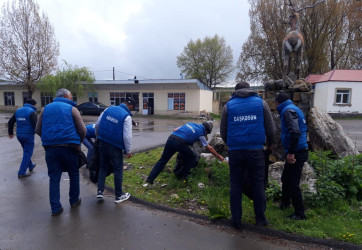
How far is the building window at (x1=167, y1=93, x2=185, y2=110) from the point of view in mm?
29609

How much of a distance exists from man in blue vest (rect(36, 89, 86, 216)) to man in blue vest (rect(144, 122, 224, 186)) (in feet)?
5.58

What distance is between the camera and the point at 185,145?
5.10 m

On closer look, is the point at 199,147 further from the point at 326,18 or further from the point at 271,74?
the point at 326,18

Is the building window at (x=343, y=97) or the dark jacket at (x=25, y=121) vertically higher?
the building window at (x=343, y=97)

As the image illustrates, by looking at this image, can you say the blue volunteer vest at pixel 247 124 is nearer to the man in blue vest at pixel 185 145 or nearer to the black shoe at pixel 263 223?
the black shoe at pixel 263 223

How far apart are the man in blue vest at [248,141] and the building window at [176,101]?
85.6ft

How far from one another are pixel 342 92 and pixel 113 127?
2702cm

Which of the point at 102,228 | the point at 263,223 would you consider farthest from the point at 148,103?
the point at 263,223

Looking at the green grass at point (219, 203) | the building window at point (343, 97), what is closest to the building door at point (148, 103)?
the building window at point (343, 97)

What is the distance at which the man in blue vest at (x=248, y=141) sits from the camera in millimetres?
3418

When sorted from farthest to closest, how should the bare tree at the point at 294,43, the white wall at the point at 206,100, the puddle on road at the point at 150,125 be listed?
the white wall at the point at 206,100, the puddle on road at the point at 150,125, the bare tree at the point at 294,43

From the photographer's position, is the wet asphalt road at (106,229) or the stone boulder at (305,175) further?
the stone boulder at (305,175)

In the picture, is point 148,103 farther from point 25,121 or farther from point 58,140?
point 58,140

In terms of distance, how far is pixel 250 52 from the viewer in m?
30.3
